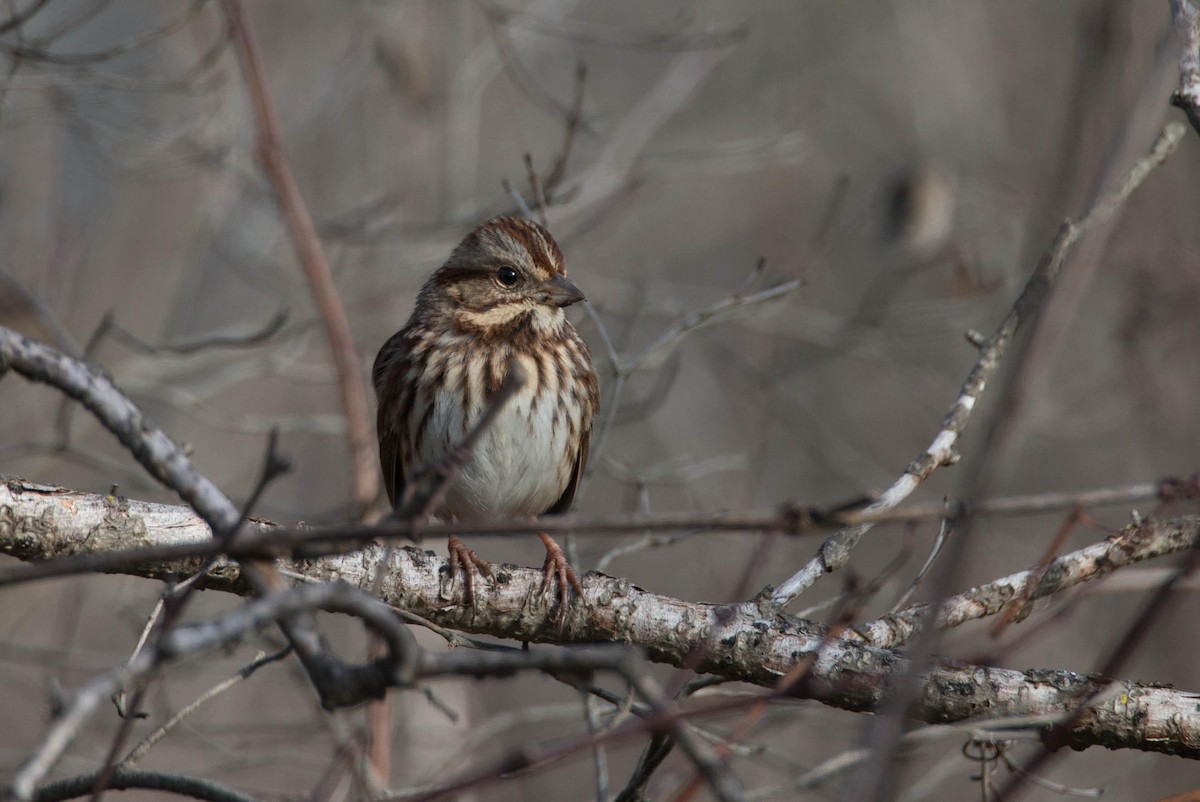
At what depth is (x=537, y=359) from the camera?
4.93 m

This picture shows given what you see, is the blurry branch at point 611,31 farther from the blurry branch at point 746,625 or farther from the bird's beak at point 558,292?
the blurry branch at point 746,625

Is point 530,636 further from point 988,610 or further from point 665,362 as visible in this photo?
point 665,362

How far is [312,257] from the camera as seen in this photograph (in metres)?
4.95

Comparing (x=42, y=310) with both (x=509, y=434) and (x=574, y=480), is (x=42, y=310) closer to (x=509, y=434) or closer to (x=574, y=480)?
(x=509, y=434)

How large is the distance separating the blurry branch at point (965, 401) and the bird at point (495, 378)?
1.54 metres

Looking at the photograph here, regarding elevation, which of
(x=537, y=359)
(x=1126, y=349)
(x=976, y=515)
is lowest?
(x=976, y=515)

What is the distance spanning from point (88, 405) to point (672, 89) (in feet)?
16.4

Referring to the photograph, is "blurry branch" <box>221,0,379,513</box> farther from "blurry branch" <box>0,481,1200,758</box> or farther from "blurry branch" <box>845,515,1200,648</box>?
"blurry branch" <box>845,515,1200,648</box>

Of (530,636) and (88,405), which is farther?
(530,636)

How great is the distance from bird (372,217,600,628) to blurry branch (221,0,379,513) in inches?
7.5

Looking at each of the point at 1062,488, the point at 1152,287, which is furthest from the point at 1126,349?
the point at 1062,488

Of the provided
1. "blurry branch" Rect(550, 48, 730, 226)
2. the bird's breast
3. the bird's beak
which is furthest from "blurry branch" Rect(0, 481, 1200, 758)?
"blurry branch" Rect(550, 48, 730, 226)

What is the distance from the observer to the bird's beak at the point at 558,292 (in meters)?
4.97

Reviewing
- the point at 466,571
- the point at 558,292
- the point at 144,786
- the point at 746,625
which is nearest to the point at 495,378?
the point at 558,292
